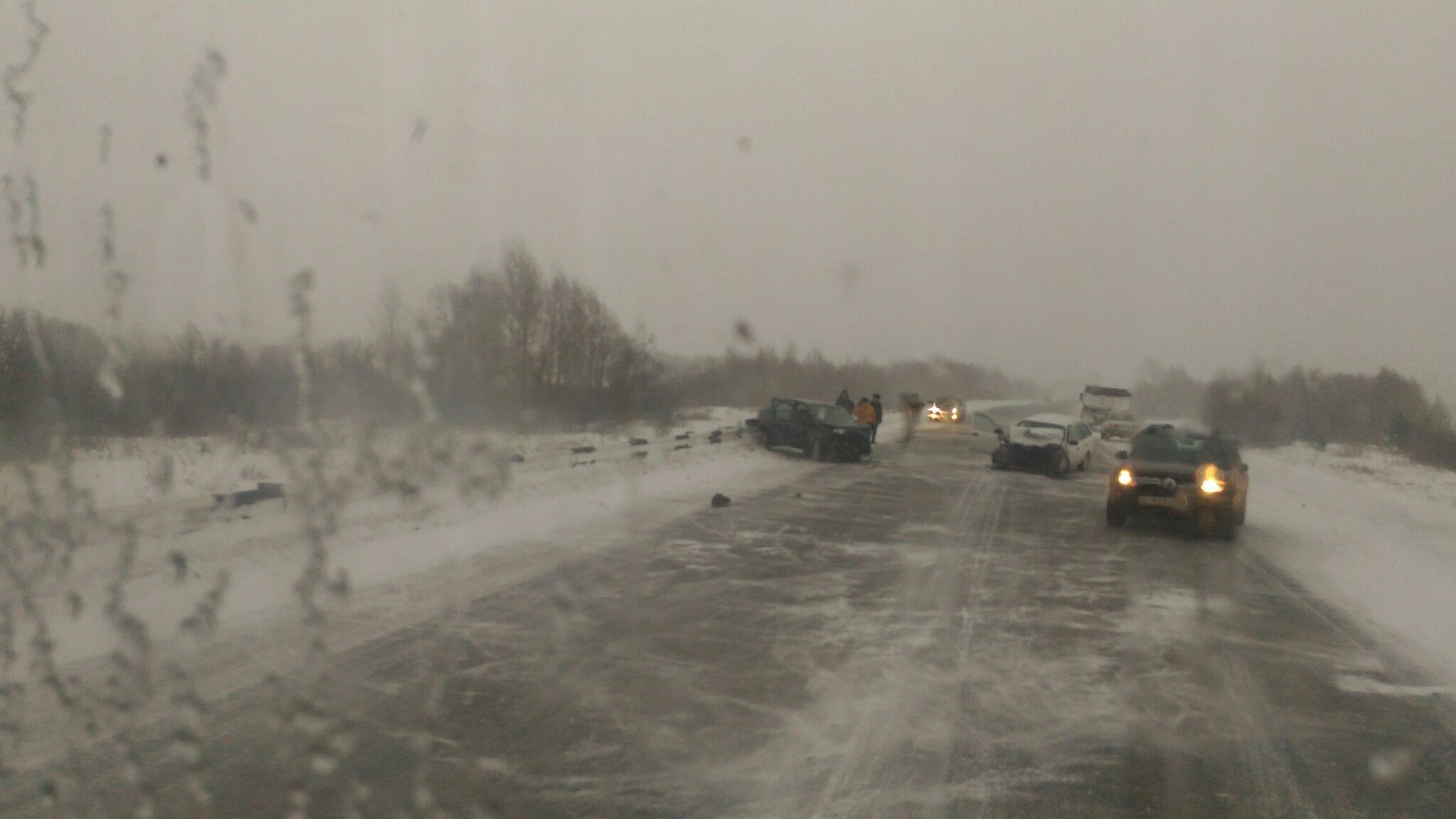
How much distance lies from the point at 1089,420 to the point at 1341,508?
36354 millimetres

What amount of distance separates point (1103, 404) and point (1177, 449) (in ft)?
138

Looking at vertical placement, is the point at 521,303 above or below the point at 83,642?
above

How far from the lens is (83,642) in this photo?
23.3ft

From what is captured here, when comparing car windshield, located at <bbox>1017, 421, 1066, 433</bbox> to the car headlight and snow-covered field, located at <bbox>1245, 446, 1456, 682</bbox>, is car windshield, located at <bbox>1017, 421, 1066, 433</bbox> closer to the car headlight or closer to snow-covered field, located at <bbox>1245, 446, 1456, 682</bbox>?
snow-covered field, located at <bbox>1245, 446, 1456, 682</bbox>

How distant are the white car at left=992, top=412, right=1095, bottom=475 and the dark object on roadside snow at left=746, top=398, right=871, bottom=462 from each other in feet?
12.1

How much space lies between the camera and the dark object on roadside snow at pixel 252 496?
1309 centimetres

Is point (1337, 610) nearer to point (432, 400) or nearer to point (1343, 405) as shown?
point (432, 400)

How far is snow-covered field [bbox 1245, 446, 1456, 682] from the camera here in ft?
31.9

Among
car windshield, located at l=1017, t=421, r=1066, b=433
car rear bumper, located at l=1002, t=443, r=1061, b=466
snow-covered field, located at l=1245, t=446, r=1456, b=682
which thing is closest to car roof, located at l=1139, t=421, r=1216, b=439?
snow-covered field, located at l=1245, t=446, r=1456, b=682

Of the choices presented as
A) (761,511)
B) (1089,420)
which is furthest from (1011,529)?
(1089,420)

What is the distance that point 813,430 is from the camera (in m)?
28.3

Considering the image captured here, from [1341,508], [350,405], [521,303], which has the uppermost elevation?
[521,303]

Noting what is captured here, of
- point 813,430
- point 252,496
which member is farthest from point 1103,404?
point 252,496

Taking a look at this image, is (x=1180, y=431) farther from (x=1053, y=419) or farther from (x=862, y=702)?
(x=862, y=702)
